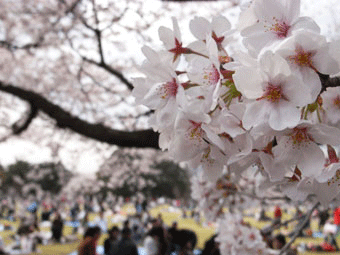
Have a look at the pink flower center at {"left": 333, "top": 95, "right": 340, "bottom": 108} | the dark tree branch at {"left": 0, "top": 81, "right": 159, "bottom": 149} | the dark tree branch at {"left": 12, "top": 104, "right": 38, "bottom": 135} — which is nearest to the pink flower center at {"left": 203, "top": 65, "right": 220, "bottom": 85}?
the pink flower center at {"left": 333, "top": 95, "right": 340, "bottom": 108}

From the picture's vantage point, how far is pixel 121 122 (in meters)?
8.10

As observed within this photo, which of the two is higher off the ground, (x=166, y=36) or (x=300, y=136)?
(x=166, y=36)

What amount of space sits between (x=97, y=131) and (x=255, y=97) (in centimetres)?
318

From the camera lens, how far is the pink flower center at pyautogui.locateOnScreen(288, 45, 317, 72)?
669 mm

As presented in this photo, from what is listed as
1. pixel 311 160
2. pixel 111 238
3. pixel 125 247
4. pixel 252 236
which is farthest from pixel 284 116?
pixel 111 238

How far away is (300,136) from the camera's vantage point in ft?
2.58

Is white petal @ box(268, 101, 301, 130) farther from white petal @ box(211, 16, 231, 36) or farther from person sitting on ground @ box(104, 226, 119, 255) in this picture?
person sitting on ground @ box(104, 226, 119, 255)

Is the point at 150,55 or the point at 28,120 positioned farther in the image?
the point at 28,120

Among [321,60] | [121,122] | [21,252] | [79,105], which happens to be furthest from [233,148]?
[21,252]

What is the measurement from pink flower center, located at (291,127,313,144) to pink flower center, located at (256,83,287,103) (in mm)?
93

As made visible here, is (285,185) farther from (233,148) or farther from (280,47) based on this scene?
(280,47)

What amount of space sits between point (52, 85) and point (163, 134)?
9.16 metres

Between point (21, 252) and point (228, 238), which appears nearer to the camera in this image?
point (228, 238)

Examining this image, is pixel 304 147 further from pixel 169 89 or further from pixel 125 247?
pixel 125 247
